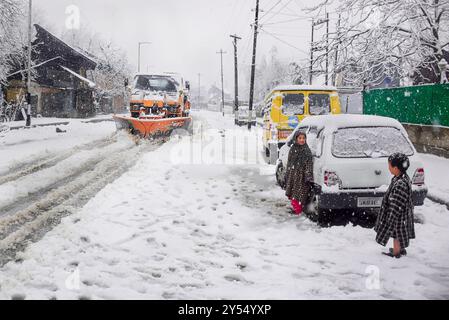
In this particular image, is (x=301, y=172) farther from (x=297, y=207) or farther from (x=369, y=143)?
(x=369, y=143)

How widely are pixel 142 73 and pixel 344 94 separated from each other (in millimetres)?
14515

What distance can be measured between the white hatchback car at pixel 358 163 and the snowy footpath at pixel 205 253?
1.62ft

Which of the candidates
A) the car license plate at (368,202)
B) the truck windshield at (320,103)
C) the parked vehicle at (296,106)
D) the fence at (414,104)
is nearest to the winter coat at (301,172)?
the car license plate at (368,202)

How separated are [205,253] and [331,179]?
2.21 meters

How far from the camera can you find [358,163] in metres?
5.95

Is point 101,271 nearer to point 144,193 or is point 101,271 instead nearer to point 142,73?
point 144,193

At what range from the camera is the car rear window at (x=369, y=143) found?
240 inches

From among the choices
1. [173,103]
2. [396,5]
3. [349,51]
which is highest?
[396,5]

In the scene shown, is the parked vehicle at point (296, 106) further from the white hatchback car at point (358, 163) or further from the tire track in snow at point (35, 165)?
the tire track in snow at point (35, 165)

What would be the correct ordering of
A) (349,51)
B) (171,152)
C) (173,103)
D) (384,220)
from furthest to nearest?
(173,103)
(171,152)
(349,51)
(384,220)

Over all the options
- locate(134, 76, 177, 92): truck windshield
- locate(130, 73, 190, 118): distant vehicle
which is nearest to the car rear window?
locate(130, 73, 190, 118): distant vehicle
